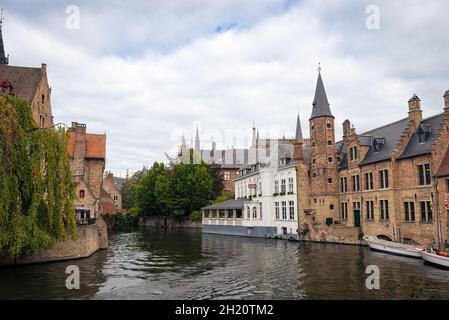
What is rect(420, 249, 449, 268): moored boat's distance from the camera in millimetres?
20466

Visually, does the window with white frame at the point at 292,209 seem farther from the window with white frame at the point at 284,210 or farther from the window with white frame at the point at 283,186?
the window with white frame at the point at 283,186

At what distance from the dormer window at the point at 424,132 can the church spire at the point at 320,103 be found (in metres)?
10.7

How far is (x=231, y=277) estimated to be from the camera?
771 inches

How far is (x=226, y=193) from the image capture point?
214 feet

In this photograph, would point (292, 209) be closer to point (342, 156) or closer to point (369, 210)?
point (342, 156)

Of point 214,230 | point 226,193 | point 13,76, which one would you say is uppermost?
point 13,76

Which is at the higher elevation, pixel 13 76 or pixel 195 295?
pixel 13 76

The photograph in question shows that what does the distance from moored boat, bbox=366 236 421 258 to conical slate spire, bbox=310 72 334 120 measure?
1493 centimetres

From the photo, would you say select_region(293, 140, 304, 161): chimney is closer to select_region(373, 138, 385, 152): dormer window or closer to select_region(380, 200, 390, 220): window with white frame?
select_region(373, 138, 385, 152): dormer window

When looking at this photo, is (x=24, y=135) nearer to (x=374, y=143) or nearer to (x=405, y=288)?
(x=405, y=288)

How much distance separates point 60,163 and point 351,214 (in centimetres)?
2781

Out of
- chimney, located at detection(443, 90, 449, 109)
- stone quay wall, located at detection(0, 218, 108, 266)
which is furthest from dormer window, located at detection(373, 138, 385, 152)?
stone quay wall, located at detection(0, 218, 108, 266)

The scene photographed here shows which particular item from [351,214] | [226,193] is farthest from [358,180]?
[226,193]

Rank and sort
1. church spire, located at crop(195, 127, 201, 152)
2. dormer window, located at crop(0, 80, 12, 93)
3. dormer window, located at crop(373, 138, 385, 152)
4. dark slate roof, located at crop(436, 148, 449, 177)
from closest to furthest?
dark slate roof, located at crop(436, 148, 449, 177)
dormer window, located at crop(0, 80, 12, 93)
dormer window, located at crop(373, 138, 385, 152)
church spire, located at crop(195, 127, 201, 152)
